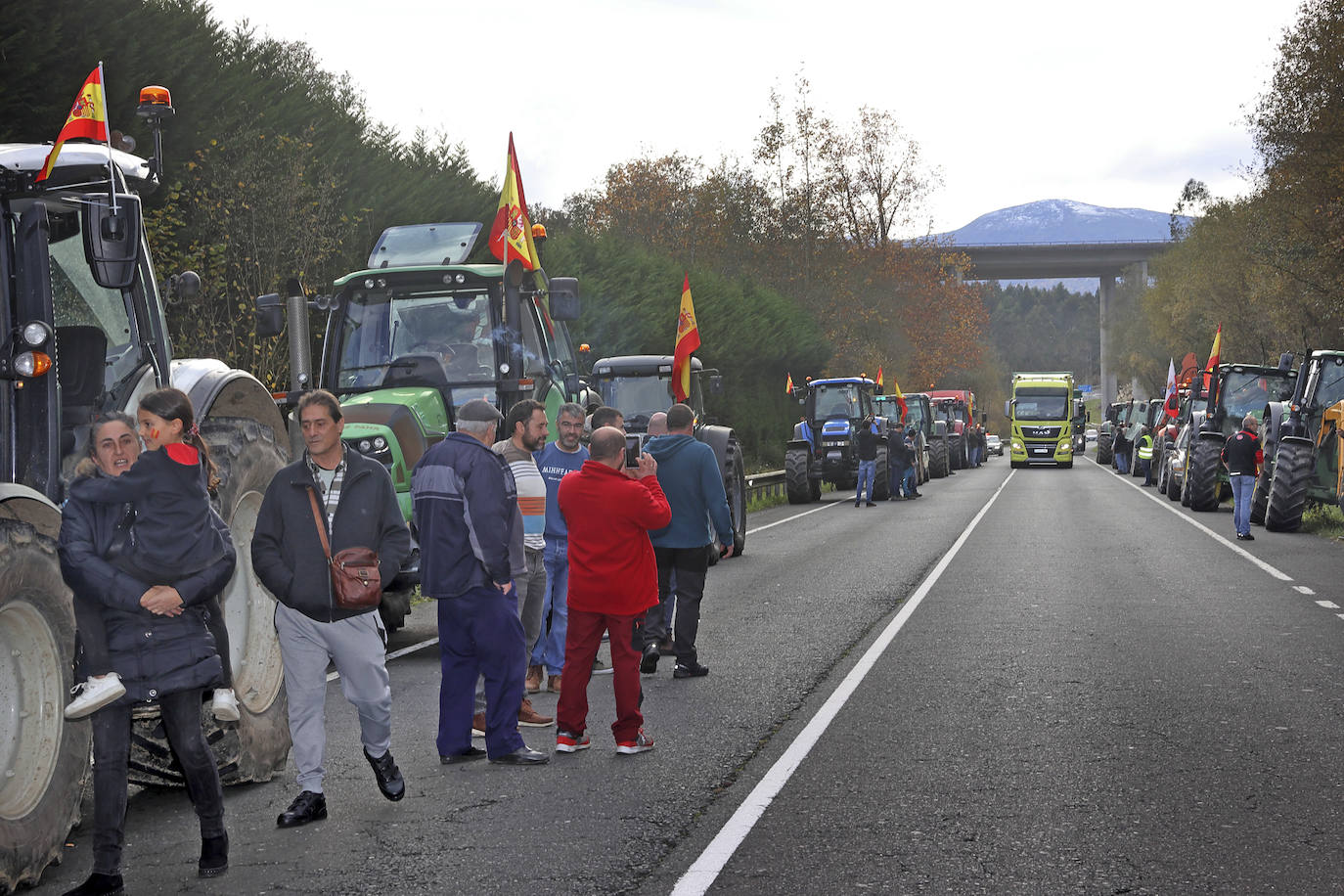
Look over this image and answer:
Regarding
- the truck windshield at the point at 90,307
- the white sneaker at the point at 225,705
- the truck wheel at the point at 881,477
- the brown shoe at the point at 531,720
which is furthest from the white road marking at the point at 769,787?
the truck wheel at the point at 881,477

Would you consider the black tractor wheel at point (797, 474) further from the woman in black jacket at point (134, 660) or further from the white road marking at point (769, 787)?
the woman in black jacket at point (134, 660)

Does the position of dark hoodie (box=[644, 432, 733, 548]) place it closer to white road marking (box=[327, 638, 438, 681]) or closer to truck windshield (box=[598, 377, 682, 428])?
white road marking (box=[327, 638, 438, 681])

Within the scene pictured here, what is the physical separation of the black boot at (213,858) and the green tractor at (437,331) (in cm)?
645

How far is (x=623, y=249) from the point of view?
42.5 meters

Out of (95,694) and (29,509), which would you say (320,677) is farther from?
(29,509)

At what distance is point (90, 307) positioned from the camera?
7195 millimetres

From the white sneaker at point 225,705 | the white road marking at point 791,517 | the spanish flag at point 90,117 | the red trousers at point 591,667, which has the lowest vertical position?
the white road marking at point 791,517

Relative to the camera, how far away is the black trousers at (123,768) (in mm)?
5551

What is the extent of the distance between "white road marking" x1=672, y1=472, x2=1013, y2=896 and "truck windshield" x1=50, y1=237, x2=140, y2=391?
3614 mm

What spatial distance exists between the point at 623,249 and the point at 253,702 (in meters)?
35.6

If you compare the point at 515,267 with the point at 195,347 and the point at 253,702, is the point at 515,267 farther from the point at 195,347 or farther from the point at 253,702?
the point at 195,347

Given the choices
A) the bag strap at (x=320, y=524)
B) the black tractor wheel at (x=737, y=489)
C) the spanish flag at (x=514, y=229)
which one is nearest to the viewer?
the bag strap at (x=320, y=524)

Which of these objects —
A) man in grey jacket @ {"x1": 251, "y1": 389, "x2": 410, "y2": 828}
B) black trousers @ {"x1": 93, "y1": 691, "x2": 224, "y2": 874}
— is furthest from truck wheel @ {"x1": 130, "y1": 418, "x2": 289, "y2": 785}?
black trousers @ {"x1": 93, "y1": 691, "x2": 224, "y2": 874}

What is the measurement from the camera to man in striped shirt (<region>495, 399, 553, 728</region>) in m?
8.97
